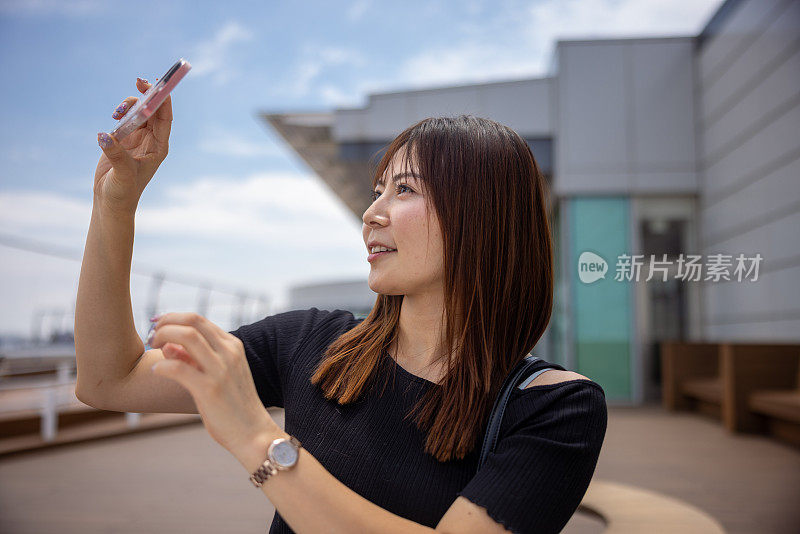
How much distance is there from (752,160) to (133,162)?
677 cm

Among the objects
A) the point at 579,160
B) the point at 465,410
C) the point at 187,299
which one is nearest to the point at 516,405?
the point at 465,410

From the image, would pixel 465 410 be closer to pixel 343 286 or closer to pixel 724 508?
pixel 724 508

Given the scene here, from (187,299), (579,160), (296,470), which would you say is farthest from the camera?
(579,160)

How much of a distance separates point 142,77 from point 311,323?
0.54 m

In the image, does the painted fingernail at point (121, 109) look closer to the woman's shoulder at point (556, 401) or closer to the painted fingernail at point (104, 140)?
the painted fingernail at point (104, 140)

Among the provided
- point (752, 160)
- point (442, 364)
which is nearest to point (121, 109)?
point (442, 364)

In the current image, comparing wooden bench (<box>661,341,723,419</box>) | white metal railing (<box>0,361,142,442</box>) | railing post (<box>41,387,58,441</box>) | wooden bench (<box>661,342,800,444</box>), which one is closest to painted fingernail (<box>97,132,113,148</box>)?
white metal railing (<box>0,361,142,442</box>)

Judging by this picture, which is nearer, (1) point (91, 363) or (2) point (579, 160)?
(1) point (91, 363)

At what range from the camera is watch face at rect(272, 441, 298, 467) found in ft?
2.12

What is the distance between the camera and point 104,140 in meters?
0.78

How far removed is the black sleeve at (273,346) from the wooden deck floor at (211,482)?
234 centimetres

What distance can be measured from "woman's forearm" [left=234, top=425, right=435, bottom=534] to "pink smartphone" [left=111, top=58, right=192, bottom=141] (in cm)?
39

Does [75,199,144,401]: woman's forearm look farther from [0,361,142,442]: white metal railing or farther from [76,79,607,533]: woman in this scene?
[0,361,142,442]: white metal railing

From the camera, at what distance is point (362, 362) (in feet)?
3.41
